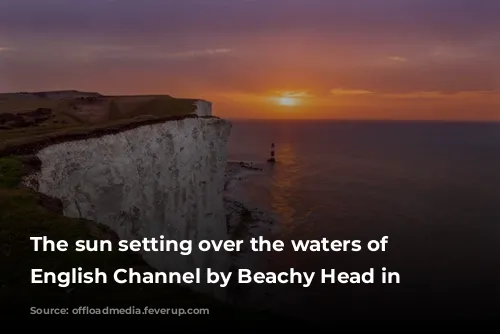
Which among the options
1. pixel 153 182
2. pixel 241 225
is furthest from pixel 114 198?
pixel 241 225

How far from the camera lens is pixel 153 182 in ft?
102

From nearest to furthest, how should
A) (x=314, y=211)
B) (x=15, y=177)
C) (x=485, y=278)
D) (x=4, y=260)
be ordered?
(x=4, y=260) → (x=15, y=177) → (x=485, y=278) → (x=314, y=211)

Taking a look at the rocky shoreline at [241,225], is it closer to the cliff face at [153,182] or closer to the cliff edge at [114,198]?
the cliff face at [153,182]

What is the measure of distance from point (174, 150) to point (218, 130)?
26.1ft

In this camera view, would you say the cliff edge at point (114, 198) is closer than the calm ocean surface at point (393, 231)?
Yes

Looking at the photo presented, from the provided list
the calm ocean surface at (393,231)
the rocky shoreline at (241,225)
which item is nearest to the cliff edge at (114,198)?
the rocky shoreline at (241,225)

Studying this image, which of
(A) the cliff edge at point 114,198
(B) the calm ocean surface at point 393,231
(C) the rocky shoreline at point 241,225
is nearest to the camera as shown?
(A) the cliff edge at point 114,198

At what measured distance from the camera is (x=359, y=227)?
201 feet

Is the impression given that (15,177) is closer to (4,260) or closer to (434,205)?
(4,260)

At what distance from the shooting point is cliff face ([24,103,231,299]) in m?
23.6

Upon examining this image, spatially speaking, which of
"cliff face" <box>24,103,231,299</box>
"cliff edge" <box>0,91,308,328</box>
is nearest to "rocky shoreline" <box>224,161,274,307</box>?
"cliff face" <box>24,103,231,299</box>

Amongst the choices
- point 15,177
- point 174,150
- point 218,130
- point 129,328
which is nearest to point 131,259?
point 129,328

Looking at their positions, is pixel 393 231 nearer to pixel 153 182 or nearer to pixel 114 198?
pixel 153 182

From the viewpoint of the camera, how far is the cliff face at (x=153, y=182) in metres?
23.6
